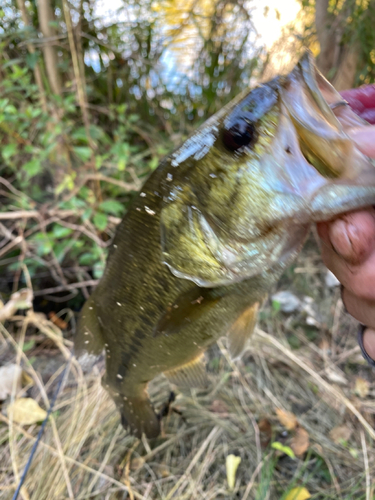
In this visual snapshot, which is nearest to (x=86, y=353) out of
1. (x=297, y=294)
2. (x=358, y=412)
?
(x=358, y=412)

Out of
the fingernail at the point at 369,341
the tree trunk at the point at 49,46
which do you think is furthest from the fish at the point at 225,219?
the tree trunk at the point at 49,46

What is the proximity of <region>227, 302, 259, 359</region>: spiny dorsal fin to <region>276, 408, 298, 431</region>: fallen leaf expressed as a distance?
79 centimetres

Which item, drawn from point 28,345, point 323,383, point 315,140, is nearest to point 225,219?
point 315,140

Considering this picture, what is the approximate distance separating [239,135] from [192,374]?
0.78 meters

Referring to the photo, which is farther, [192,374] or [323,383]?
[323,383]

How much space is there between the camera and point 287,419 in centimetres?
145

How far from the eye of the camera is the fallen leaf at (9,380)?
1551 mm

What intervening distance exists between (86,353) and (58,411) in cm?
72

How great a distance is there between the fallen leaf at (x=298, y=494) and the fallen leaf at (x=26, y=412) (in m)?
1.14

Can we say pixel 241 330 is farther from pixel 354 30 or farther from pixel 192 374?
pixel 354 30

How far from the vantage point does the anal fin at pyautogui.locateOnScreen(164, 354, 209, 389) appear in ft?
3.24

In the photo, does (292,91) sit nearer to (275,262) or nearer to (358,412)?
(275,262)

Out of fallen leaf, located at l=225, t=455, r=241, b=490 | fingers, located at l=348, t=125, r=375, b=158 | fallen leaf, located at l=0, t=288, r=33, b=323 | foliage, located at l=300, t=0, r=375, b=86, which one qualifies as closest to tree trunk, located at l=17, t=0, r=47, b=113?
fallen leaf, located at l=0, t=288, r=33, b=323

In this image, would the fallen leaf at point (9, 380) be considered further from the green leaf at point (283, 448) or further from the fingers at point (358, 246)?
the fingers at point (358, 246)
